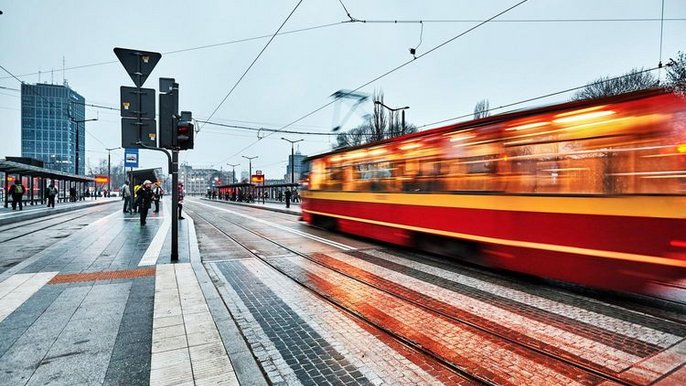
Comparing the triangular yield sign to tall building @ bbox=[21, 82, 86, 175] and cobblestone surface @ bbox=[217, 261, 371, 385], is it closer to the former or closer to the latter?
cobblestone surface @ bbox=[217, 261, 371, 385]

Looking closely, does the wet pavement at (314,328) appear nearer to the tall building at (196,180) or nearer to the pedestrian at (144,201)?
the pedestrian at (144,201)

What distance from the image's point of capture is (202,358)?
3629 mm

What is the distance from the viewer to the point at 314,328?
4.60 meters

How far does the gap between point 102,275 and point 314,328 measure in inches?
192

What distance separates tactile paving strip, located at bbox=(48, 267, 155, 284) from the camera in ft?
21.6

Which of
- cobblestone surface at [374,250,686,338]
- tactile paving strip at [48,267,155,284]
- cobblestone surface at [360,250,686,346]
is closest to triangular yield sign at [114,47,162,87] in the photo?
tactile paving strip at [48,267,155,284]

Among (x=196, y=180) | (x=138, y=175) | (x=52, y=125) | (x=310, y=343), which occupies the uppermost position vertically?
(x=52, y=125)

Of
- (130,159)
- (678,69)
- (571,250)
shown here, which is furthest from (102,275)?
(130,159)

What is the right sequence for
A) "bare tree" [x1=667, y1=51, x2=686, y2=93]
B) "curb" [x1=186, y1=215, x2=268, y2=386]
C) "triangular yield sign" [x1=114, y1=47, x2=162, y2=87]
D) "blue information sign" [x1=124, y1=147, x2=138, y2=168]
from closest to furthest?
"curb" [x1=186, y1=215, x2=268, y2=386] < "triangular yield sign" [x1=114, y1=47, x2=162, y2=87] < "bare tree" [x1=667, y1=51, x2=686, y2=93] < "blue information sign" [x1=124, y1=147, x2=138, y2=168]

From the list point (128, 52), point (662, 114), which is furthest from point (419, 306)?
point (128, 52)

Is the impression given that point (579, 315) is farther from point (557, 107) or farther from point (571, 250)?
point (557, 107)

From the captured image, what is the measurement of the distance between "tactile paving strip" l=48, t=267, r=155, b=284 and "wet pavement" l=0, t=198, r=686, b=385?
5 centimetres

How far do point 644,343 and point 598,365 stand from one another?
3.34 ft

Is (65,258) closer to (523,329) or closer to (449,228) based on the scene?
(449,228)
